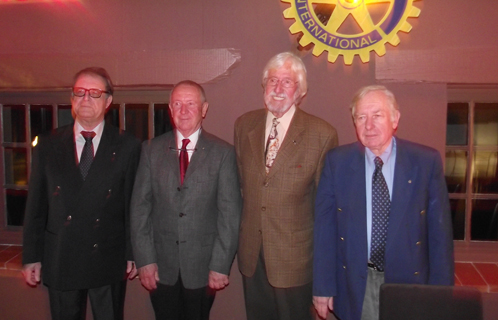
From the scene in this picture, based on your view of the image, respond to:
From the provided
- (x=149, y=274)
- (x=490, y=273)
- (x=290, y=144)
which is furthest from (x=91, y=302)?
(x=490, y=273)

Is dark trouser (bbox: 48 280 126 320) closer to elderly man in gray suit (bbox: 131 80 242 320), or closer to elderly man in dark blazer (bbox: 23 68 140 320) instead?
elderly man in dark blazer (bbox: 23 68 140 320)

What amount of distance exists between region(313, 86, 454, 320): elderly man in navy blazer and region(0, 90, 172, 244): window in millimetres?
1610

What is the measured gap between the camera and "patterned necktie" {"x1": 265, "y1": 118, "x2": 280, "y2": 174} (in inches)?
85.7

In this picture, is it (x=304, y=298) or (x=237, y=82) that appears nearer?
(x=304, y=298)

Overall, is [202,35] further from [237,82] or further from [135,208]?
[135,208]

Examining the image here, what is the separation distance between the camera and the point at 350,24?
103 inches

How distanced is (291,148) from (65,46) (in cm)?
187

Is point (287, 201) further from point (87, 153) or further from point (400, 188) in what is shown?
point (87, 153)

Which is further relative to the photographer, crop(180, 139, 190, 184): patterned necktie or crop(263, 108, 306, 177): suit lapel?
crop(180, 139, 190, 184): patterned necktie

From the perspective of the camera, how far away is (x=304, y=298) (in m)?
2.22

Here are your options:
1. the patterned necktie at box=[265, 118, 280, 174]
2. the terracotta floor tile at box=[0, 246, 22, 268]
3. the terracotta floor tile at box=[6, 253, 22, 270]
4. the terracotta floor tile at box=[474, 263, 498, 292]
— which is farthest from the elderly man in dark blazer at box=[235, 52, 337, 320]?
the terracotta floor tile at box=[0, 246, 22, 268]

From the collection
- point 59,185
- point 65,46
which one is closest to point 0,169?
point 65,46

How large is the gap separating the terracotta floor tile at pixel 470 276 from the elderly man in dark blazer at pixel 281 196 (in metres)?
1.14

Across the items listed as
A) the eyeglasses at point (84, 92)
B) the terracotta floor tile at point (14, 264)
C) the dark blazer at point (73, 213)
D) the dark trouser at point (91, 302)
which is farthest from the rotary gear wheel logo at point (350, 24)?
the terracotta floor tile at point (14, 264)
